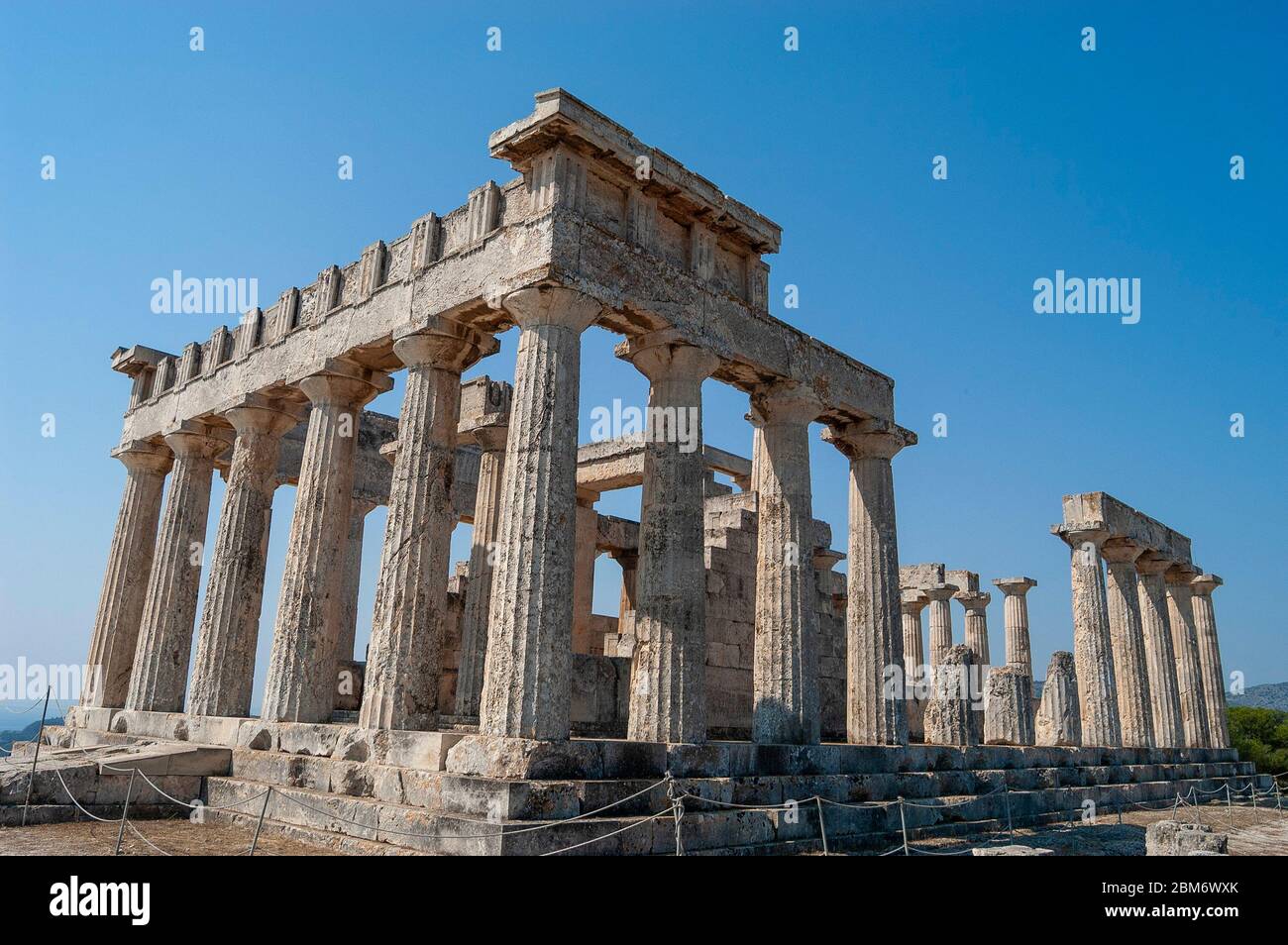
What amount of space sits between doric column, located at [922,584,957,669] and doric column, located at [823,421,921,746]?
15.9 meters

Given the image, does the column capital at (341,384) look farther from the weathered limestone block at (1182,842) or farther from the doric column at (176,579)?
the weathered limestone block at (1182,842)

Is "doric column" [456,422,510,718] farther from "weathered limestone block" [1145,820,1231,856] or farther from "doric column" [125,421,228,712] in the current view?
"weathered limestone block" [1145,820,1231,856]

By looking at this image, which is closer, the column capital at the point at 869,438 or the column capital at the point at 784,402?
the column capital at the point at 784,402

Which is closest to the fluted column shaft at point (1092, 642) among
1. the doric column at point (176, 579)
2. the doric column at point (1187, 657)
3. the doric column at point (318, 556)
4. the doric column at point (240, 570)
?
the doric column at point (1187, 657)

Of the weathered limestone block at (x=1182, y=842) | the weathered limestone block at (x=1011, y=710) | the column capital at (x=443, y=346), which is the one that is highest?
the column capital at (x=443, y=346)

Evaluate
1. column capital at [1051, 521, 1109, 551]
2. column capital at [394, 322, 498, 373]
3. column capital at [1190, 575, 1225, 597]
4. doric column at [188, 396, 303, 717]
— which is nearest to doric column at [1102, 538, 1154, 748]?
column capital at [1051, 521, 1109, 551]

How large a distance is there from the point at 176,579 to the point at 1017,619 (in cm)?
2558

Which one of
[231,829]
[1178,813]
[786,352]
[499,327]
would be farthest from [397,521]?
[1178,813]

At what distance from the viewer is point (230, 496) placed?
57.8 ft

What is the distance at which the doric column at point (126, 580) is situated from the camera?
20547 mm

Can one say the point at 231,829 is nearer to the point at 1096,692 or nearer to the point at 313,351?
the point at 313,351

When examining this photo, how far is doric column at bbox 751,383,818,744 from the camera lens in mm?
14562

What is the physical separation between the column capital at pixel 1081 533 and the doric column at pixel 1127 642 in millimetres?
1416

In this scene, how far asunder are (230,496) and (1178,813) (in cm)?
2099
